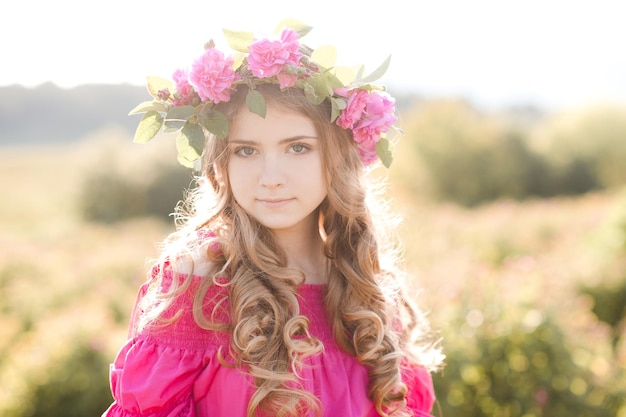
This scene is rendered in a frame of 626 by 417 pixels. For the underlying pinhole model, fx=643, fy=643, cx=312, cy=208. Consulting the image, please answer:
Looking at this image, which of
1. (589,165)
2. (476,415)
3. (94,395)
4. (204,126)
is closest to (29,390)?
(94,395)

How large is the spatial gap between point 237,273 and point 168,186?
65.9 feet

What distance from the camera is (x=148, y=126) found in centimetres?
191

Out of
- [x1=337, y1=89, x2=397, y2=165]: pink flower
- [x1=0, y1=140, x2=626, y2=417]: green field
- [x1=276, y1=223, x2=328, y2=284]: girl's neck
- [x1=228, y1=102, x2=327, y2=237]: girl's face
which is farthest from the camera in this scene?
[x1=0, y1=140, x2=626, y2=417]: green field

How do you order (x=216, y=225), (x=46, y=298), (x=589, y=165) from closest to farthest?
1. (x=216, y=225)
2. (x=46, y=298)
3. (x=589, y=165)

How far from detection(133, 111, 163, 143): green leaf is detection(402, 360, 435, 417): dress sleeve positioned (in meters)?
1.15

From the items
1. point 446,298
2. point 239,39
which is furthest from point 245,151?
point 446,298

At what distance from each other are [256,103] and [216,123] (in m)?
0.14

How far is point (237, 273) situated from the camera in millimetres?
1885

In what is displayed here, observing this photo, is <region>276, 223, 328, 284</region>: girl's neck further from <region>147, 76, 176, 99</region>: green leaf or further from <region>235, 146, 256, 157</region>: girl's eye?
<region>147, 76, 176, 99</region>: green leaf

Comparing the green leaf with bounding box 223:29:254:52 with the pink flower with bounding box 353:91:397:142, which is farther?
the pink flower with bounding box 353:91:397:142

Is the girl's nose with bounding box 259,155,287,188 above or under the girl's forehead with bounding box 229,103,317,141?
under

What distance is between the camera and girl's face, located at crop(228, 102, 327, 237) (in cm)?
186

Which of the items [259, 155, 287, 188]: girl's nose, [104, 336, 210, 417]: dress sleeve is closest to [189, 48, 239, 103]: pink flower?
[259, 155, 287, 188]: girl's nose

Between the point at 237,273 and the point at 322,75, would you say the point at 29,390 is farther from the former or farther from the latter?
the point at 322,75
